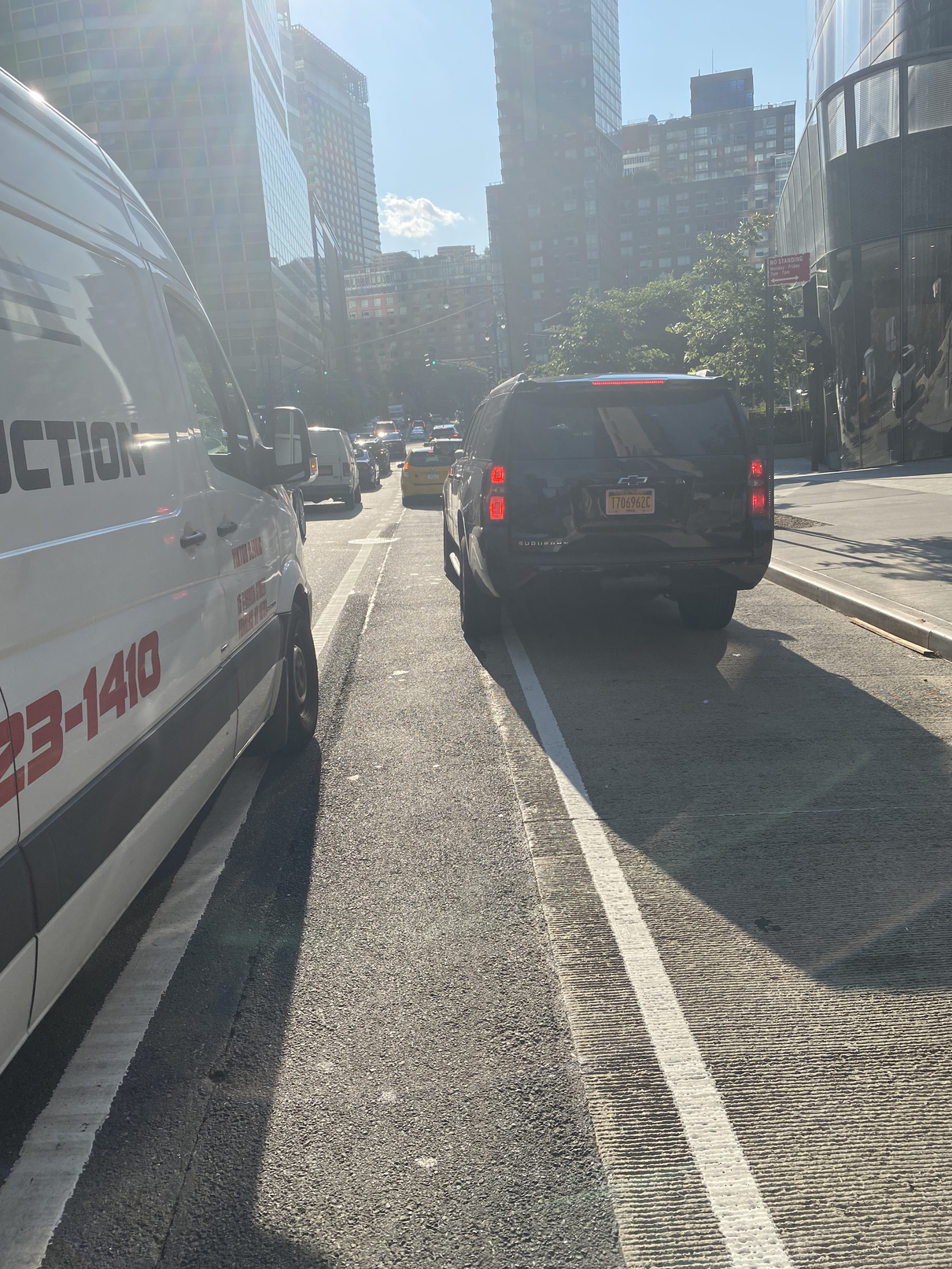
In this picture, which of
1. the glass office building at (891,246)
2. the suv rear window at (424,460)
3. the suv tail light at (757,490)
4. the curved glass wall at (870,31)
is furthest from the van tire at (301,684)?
the curved glass wall at (870,31)

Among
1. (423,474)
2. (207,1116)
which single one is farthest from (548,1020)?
(423,474)

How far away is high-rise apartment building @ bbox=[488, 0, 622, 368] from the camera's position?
168 meters

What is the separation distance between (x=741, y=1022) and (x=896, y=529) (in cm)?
1085

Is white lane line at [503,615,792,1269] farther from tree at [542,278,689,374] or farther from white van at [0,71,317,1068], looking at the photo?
tree at [542,278,689,374]

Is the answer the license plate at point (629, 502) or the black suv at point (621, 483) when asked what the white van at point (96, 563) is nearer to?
the black suv at point (621, 483)

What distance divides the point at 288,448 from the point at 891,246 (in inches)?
835

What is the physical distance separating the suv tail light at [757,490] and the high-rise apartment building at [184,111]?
79.9 meters

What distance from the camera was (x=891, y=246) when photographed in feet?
74.3

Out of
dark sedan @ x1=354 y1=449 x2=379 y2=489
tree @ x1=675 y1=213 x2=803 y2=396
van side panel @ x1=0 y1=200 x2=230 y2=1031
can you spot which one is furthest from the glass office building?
van side panel @ x1=0 y1=200 x2=230 y2=1031

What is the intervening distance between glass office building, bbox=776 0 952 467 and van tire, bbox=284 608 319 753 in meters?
18.7

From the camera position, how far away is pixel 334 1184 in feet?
7.64

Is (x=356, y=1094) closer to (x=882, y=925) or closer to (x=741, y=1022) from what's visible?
(x=741, y=1022)

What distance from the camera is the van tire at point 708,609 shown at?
816cm

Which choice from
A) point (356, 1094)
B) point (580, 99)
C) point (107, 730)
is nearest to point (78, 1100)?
point (356, 1094)
